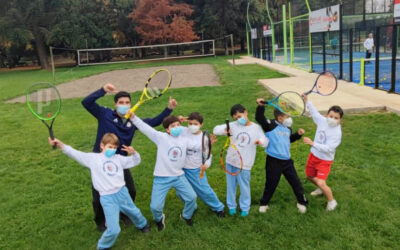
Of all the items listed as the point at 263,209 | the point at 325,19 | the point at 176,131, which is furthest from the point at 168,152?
the point at 325,19

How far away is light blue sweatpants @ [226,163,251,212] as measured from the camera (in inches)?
187

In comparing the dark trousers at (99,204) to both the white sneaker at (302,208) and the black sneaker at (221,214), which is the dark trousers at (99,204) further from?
the white sneaker at (302,208)

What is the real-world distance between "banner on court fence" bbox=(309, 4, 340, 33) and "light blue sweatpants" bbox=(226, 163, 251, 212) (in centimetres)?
1256

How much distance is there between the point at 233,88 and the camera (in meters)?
15.1

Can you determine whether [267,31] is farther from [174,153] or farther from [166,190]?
[166,190]

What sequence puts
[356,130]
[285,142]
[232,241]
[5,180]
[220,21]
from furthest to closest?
[220,21] < [356,130] < [5,180] < [285,142] < [232,241]

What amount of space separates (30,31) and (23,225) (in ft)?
135

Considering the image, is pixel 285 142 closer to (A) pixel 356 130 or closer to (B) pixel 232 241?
(B) pixel 232 241

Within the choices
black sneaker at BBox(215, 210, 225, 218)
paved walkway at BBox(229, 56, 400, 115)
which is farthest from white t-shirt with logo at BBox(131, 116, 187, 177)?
paved walkway at BBox(229, 56, 400, 115)

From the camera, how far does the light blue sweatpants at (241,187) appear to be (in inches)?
187

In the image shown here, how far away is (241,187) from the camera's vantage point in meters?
4.80

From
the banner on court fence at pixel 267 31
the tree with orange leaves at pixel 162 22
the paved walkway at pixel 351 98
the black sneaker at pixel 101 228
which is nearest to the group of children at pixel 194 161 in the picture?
the black sneaker at pixel 101 228

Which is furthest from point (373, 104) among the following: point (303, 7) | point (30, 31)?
point (30, 31)

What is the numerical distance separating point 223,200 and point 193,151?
1175 mm
